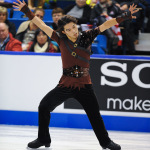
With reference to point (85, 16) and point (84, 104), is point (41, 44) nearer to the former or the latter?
point (85, 16)

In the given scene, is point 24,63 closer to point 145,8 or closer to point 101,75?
point 101,75

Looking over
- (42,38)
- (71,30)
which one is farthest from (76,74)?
(42,38)

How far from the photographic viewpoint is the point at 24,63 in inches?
233

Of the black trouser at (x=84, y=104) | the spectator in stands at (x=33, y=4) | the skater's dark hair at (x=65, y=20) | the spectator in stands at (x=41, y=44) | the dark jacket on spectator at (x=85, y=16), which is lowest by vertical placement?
the black trouser at (x=84, y=104)

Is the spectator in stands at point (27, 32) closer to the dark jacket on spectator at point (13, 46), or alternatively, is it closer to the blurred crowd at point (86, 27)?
the blurred crowd at point (86, 27)

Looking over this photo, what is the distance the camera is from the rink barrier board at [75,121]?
225 inches

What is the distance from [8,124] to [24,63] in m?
0.98

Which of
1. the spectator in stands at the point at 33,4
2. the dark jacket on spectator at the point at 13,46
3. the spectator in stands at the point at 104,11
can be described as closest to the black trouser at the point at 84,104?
the dark jacket on spectator at the point at 13,46

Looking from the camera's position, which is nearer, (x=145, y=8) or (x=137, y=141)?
(x=137, y=141)

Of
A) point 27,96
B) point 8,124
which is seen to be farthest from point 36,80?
point 8,124

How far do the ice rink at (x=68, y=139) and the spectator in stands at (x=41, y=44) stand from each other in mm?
1414

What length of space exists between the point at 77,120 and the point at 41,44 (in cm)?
159

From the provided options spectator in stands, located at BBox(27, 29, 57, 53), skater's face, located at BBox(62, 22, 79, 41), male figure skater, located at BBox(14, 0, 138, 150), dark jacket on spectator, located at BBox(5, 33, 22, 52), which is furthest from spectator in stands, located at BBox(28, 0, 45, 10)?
skater's face, located at BBox(62, 22, 79, 41)

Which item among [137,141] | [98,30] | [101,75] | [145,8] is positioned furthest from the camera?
[145,8]
